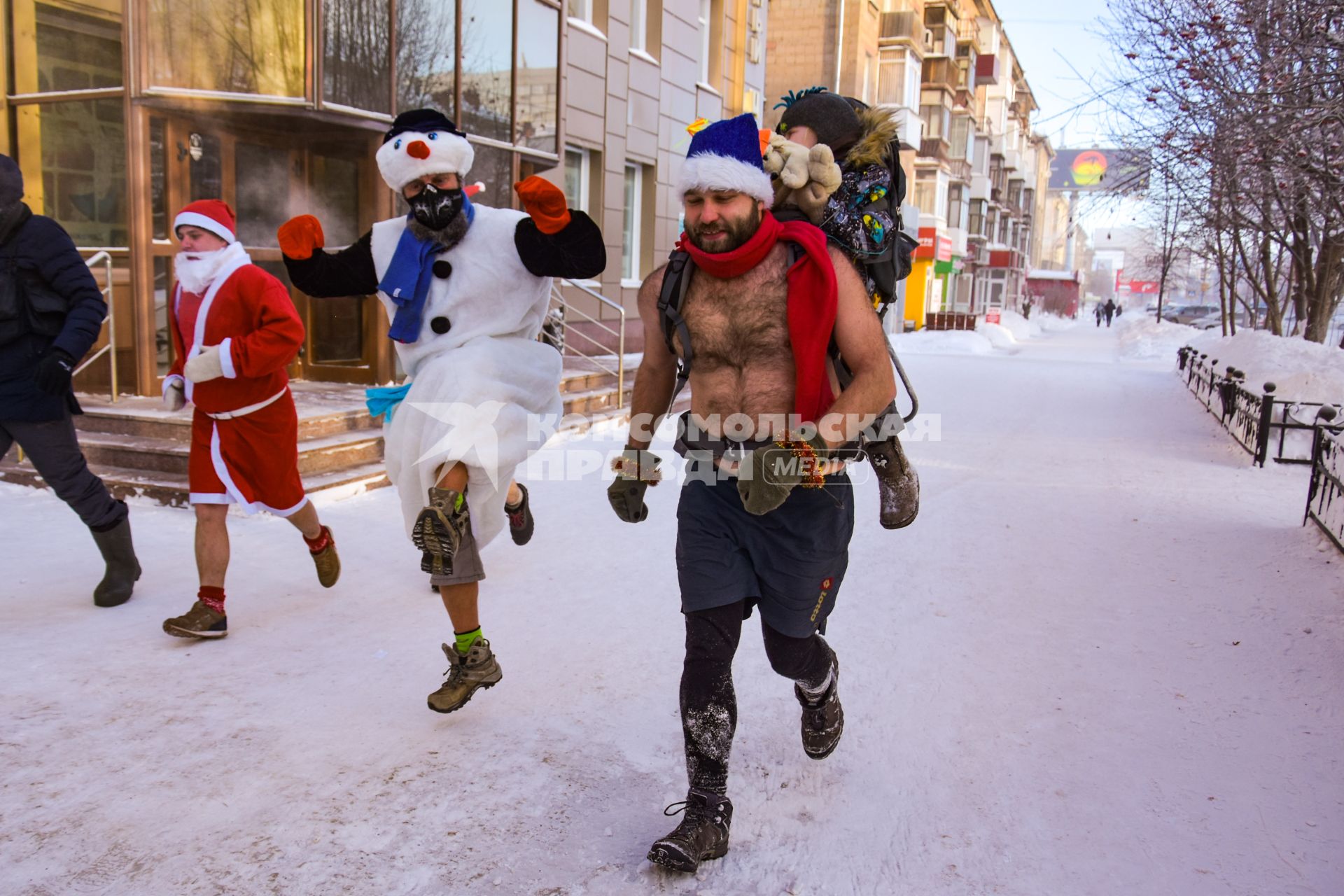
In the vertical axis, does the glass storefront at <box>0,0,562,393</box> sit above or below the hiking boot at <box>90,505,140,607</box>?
above

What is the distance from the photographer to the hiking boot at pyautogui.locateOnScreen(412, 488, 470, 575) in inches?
126

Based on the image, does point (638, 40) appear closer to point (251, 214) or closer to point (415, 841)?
point (251, 214)

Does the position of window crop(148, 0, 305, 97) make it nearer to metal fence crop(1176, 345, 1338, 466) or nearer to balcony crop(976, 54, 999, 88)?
metal fence crop(1176, 345, 1338, 466)

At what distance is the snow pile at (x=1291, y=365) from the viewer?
1062cm

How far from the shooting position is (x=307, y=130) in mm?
9117

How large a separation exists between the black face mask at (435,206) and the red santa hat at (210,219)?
116 centimetres

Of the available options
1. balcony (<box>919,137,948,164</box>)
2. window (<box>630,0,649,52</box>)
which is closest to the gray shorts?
window (<box>630,0,649,52</box>)

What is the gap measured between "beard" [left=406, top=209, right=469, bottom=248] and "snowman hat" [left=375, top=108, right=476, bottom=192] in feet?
0.54

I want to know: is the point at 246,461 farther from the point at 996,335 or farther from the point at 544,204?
the point at 996,335

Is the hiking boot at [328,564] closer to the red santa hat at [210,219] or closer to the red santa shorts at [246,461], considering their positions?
the red santa shorts at [246,461]

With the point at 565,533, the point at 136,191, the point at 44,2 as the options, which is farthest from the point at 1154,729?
the point at 44,2

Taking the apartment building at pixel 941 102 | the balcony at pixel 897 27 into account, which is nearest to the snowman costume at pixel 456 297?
the apartment building at pixel 941 102

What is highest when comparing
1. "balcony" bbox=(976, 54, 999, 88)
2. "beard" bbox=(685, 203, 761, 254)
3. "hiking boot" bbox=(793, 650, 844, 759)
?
"balcony" bbox=(976, 54, 999, 88)

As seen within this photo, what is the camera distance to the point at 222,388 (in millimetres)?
4117
